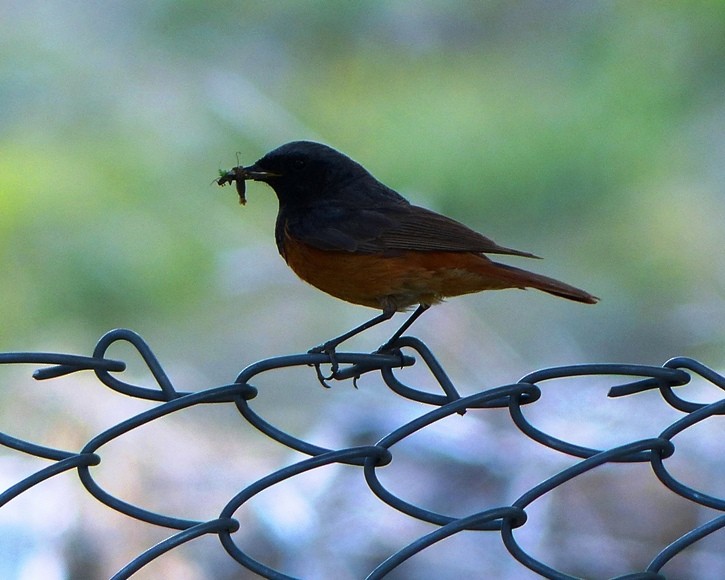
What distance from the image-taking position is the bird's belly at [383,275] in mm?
3582

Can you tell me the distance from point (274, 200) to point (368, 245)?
14.8 ft

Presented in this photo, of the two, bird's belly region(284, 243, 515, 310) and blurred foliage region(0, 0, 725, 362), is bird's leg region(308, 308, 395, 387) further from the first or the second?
blurred foliage region(0, 0, 725, 362)

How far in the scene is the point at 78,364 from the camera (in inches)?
77.8

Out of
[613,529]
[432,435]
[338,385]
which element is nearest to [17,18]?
[338,385]

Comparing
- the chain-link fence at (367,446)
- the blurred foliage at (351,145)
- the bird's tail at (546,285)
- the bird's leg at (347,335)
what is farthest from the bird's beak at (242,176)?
the blurred foliage at (351,145)

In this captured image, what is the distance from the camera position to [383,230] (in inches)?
146

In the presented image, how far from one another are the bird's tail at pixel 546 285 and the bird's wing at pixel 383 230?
0.13 m

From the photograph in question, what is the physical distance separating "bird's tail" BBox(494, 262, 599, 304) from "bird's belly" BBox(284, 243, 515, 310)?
0.16 meters

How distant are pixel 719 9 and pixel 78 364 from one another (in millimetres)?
9041

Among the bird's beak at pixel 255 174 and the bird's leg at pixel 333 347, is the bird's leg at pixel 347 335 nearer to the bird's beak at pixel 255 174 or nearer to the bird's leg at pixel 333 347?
the bird's leg at pixel 333 347

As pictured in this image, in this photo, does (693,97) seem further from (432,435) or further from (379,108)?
(432,435)

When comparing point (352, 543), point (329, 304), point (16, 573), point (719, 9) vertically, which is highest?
point (719, 9)

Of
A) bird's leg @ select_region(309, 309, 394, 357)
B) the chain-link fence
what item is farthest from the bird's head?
the chain-link fence

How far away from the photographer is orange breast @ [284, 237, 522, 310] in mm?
3572
